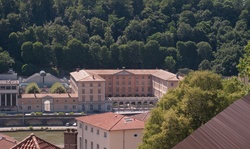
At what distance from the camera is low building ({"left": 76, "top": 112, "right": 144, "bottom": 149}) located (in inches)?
832

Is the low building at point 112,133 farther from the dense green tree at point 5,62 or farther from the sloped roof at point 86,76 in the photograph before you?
the dense green tree at point 5,62

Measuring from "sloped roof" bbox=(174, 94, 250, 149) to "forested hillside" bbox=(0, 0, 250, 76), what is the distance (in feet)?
229

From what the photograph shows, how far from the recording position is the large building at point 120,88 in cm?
6003

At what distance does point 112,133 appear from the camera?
69.3 feet

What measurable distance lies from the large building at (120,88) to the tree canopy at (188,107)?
44.4 meters

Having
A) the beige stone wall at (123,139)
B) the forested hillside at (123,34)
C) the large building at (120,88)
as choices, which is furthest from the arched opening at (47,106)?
the beige stone wall at (123,139)

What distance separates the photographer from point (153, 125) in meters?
15.1

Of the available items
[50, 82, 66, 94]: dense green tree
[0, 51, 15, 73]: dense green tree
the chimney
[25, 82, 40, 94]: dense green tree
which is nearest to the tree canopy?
the chimney

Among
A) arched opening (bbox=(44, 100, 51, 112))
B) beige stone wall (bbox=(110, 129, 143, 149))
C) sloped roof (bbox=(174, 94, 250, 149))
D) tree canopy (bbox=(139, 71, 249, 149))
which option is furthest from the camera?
arched opening (bbox=(44, 100, 51, 112))

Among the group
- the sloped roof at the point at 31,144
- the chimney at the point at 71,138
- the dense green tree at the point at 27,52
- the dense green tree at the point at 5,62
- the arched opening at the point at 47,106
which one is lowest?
the arched opening at the point at 47,106

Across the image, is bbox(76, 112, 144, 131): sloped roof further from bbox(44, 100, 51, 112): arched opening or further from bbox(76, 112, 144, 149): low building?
bbox(44, 100, 51, 112): arched opening

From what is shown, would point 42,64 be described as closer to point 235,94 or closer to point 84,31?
point 84,31

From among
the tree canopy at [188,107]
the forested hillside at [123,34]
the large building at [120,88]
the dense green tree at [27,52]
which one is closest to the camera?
the tree canopy at [188,107]

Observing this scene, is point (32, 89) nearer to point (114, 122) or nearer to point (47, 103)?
point (47, 103)
